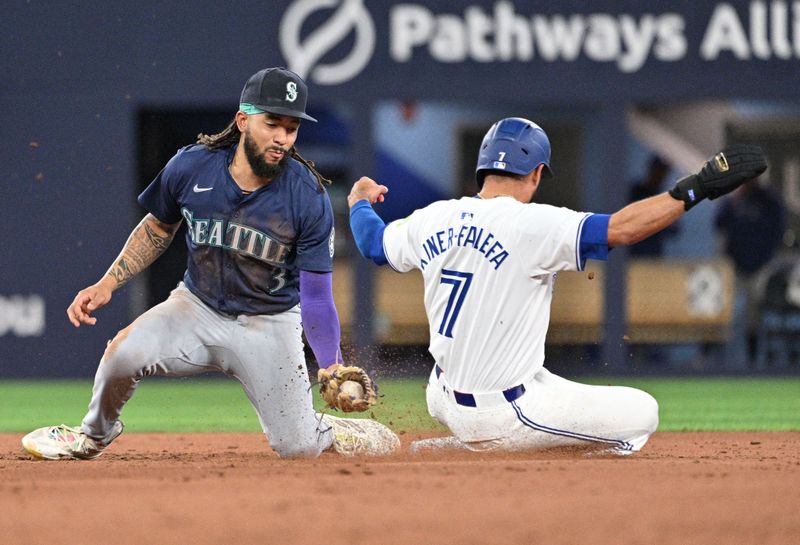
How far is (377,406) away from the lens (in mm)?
9141

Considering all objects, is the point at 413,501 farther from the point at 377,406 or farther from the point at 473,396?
the point at 377,406

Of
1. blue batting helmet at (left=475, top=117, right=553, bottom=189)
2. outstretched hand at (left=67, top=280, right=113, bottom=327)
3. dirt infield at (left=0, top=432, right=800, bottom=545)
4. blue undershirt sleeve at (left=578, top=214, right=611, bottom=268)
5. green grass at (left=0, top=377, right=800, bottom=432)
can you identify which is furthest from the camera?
green grass at (left=0, top=377, right=800, bottom=432)

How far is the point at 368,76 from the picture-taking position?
44.0 ft

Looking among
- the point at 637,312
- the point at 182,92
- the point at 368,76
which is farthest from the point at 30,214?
the point at 637,312

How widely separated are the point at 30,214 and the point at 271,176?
747 cm

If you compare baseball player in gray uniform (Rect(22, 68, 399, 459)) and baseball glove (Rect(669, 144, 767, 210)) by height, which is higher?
baseball glove (Rect(669, 144, 767, 210))

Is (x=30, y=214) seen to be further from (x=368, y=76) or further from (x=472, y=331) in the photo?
(x=472, y=331)

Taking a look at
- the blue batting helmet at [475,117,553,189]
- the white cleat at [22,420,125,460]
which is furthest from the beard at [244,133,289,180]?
the white cleat at [22,420,125,460]

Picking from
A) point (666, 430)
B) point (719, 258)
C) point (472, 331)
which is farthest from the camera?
point (719, 258)

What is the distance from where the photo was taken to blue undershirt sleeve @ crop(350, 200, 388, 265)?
6.25 m

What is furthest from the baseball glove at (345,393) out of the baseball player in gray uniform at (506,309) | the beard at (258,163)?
the beard at (258,163)

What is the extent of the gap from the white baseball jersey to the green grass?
196cm

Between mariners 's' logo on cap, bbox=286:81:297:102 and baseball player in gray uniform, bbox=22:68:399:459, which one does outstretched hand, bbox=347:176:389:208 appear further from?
mariners 's' logo on cap, bbox=286:81:297:102

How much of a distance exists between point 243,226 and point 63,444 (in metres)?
1.33
